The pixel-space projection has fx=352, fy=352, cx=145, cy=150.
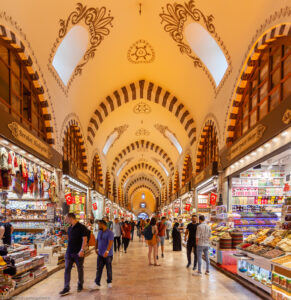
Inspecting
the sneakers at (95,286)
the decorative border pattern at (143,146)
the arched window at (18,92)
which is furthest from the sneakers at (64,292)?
the decorative border pattern at (143,146)

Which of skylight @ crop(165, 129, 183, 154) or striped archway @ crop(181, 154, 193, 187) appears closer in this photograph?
striped archway @ crop(181, 154, 193, 187)

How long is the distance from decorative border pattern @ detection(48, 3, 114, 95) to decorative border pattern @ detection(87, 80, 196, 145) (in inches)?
133

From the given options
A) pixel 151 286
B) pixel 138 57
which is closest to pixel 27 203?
pixel 151 286

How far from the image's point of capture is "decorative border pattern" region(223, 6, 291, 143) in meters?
5.53

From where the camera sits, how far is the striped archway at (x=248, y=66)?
5.76 meters

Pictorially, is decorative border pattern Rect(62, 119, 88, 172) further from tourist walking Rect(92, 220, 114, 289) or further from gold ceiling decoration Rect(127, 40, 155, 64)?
tourist walking Rect(92, 220, 114, 289)

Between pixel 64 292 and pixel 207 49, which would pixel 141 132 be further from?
pixel 64 292

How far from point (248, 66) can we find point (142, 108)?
8351mm

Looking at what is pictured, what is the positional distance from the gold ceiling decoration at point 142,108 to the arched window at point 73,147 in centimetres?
348

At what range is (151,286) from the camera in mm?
5754

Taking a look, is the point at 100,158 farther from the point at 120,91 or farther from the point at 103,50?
the point at 103,50

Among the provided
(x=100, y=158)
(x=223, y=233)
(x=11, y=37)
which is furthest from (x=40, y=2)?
(x=100, y=158)

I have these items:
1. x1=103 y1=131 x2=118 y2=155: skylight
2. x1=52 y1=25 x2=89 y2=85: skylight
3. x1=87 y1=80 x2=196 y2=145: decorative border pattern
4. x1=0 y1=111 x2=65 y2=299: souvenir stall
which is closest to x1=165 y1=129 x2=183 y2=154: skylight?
x1=103 y1=131 x2=118 y2=155: skylight

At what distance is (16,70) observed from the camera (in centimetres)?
717
